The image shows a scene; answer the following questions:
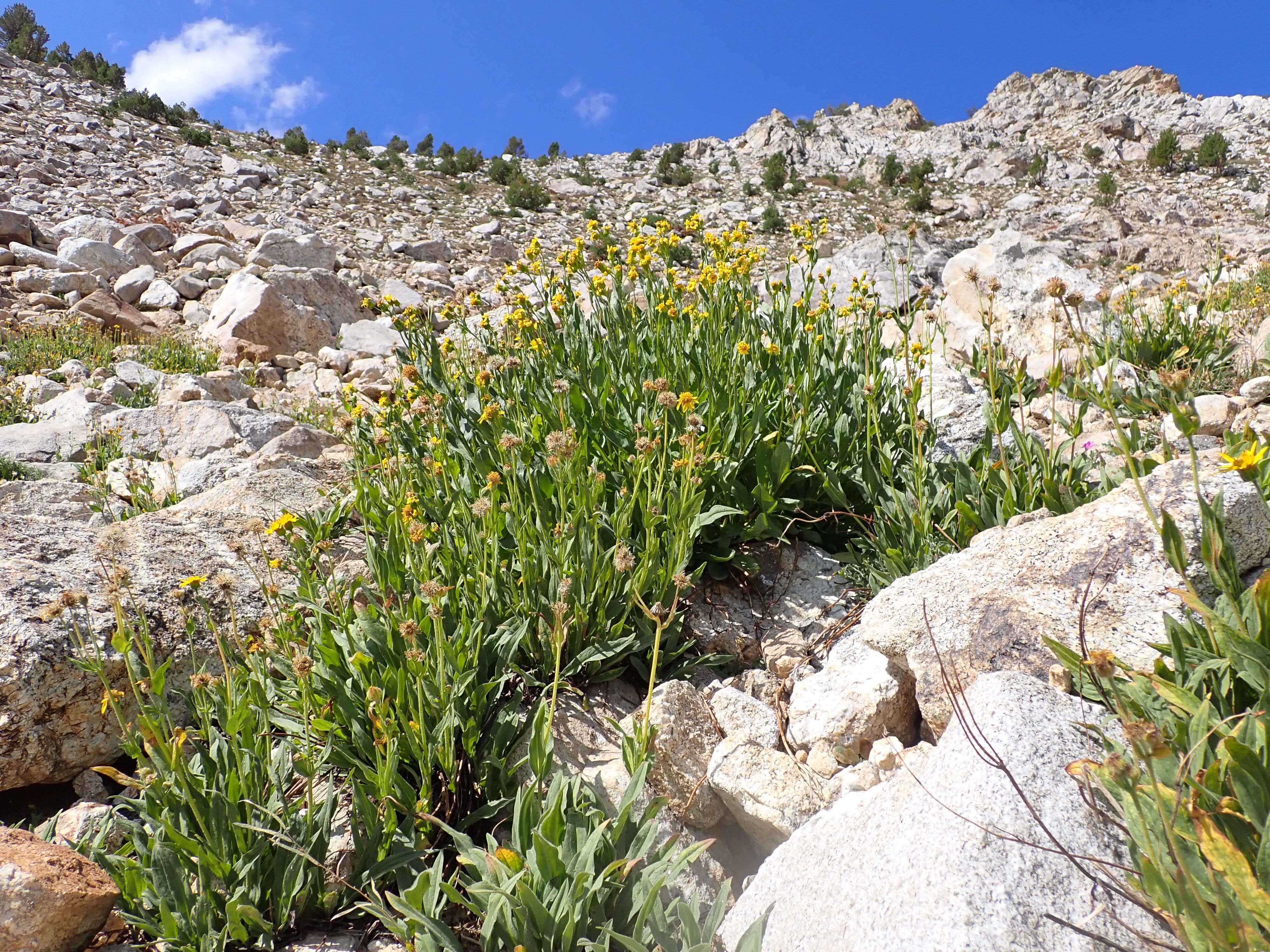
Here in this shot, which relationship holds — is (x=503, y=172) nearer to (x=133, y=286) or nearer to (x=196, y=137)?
(x=196, y=137)

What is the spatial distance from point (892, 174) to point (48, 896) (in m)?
30.3

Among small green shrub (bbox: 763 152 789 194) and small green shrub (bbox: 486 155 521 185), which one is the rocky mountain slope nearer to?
small green shrub (bbox: 486 155 521 185)

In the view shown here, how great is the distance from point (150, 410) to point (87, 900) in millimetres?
5169

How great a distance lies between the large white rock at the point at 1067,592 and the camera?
6.67 ft

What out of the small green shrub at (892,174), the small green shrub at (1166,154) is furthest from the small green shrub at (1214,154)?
the small green shrub at (892,174)

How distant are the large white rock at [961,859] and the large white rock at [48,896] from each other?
4.87ft

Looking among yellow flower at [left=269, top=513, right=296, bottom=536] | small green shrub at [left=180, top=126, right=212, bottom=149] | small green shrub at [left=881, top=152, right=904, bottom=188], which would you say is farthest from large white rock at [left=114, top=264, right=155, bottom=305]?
small green shrub at [left=881, top=152, right=904, bottom=188]

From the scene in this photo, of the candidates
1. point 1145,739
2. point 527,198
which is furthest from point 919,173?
point 1145,739

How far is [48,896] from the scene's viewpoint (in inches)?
64.0

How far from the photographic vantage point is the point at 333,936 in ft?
5.93

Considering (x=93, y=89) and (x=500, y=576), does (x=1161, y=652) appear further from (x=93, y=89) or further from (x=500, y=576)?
(x=93, y=89)

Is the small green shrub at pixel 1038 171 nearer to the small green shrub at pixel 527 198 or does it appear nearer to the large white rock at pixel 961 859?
the small green shrub at pixel 527 198

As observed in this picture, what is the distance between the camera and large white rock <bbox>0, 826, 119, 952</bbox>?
63.0 inches

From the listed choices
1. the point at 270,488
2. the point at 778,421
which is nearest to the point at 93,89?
the point at 270,488
